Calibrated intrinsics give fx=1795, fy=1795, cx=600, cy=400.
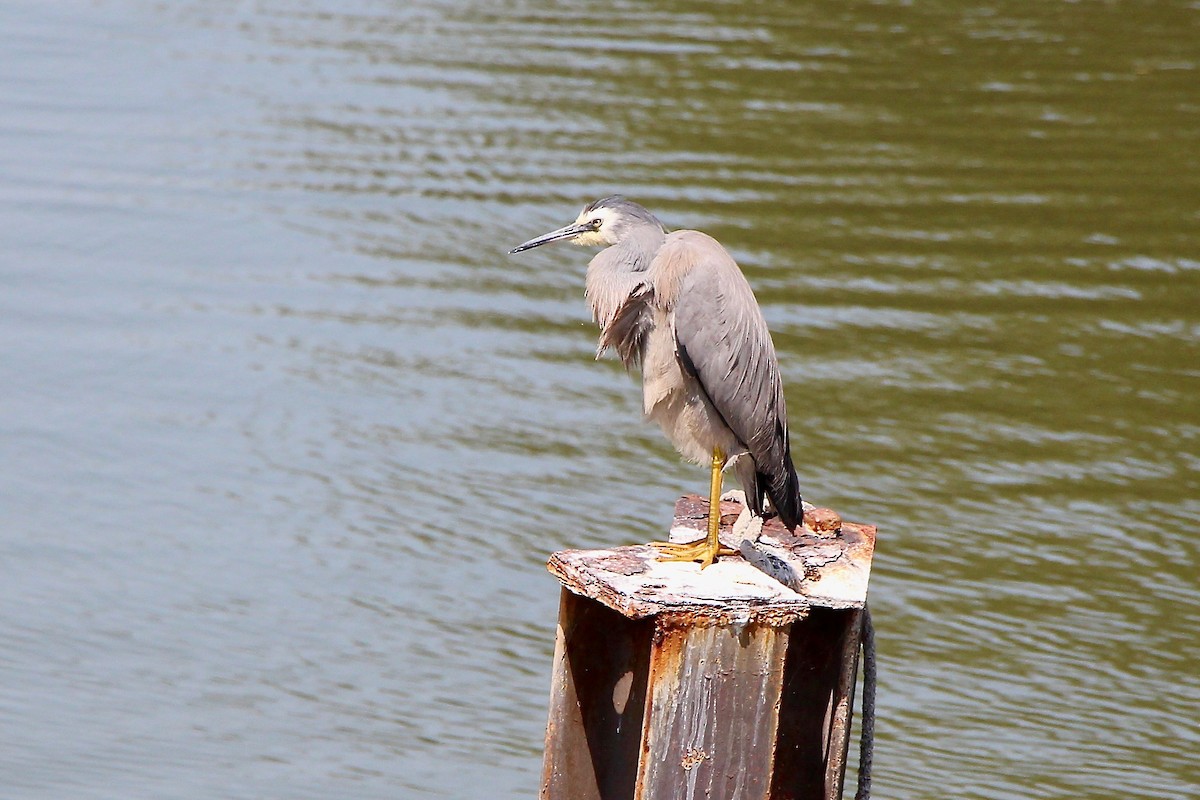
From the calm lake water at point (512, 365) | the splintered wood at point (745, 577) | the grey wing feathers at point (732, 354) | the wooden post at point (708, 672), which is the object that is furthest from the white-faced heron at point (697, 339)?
the calm lake water at point (512, 365)

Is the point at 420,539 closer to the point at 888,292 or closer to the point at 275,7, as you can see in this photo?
the point at 888,292

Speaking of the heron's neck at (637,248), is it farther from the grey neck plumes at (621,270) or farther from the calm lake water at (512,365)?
the calm lake water at (512,365)

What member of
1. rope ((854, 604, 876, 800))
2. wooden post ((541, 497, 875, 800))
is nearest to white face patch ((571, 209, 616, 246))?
wooden post ((541, 497, 875, 800))

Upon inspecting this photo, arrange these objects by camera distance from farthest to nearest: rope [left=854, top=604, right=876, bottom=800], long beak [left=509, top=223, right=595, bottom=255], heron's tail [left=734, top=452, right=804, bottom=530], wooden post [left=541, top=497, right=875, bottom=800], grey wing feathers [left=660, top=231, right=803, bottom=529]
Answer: long beak [left=509, top=223, right=595, bottom=255] → grey wing feathers [left=660, top=231, right=803, bottom=529] → heron's tail [left=734, top=452, right=804, bottom=530] → rope [left=854, top=604, right=876, bottom=800] → wooden post [left=541, top=497, right=875, bottom=800]

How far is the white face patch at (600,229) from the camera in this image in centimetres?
530

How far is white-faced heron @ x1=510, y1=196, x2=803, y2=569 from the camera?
5.10 meters

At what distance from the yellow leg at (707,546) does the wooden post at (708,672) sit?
51 mm

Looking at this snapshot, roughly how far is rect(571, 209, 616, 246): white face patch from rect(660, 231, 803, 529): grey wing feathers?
0.20 metres

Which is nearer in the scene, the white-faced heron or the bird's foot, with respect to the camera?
the bird's foot

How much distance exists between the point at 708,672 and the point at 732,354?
1317mm

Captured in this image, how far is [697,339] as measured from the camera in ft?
16.8

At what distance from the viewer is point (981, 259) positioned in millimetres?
10266

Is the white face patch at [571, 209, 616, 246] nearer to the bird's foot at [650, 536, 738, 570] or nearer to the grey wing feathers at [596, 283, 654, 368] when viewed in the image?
the grey wing feathers at [596, 283, 654, 368]

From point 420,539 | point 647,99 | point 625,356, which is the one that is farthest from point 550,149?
point 625,356
